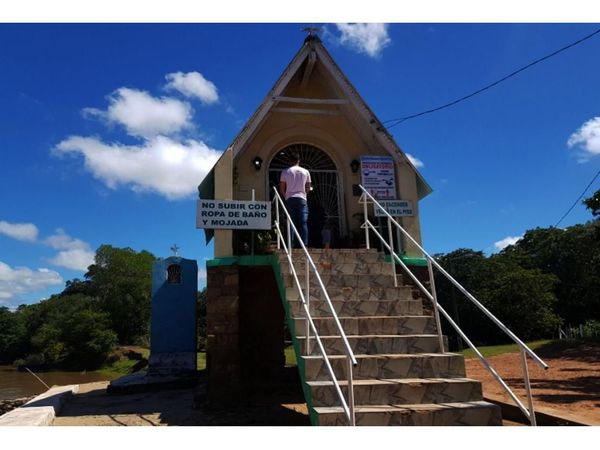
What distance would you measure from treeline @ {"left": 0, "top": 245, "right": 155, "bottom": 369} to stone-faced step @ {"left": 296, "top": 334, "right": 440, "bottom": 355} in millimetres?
33615

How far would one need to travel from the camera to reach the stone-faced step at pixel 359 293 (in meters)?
5.64

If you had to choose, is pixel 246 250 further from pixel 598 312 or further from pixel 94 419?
pixel 598 312

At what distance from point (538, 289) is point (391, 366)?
2621cm

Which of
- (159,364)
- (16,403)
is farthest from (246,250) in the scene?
(16,403)

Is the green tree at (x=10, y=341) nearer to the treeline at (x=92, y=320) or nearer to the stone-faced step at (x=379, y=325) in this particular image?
the treeline at (x=92, y=320)

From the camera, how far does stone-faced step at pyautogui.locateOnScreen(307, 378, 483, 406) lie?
13.2 feet

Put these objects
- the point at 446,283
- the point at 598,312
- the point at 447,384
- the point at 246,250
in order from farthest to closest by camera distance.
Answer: the point at 446,283, the point at 598,312, the point at 246,250, the point at 447,384

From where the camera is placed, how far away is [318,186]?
9.41 meters

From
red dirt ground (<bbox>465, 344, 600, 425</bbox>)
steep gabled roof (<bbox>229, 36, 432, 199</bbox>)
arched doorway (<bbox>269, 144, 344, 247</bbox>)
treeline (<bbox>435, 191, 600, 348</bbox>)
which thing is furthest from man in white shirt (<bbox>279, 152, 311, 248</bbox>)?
treeline (<bbox>435, 191, 600, 348</bbox>)

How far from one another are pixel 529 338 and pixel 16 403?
85.7 ft

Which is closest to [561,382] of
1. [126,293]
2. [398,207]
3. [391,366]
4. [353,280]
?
[398,207]

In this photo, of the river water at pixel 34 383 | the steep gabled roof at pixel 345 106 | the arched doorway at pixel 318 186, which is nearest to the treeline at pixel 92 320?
the river water at pixel 34 383

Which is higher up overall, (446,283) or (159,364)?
(446,283)

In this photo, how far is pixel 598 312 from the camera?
30.6m
